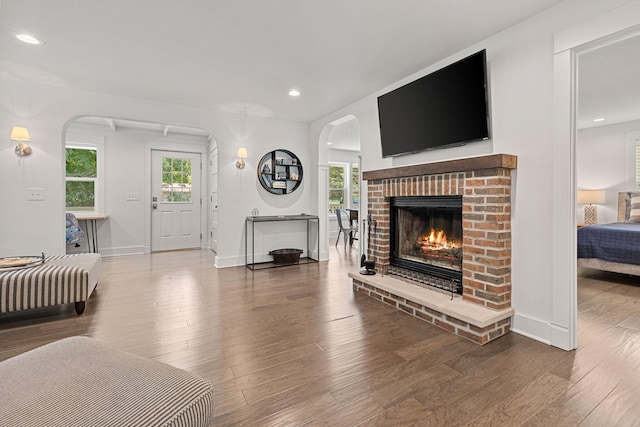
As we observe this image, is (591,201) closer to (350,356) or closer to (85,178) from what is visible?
(350,356)

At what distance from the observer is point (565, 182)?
206cm

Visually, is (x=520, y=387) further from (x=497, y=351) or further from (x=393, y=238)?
(x=393, y=238)

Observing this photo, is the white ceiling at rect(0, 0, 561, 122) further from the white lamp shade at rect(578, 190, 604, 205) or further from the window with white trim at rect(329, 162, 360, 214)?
the window with white trim at rect(329, 162, 360, 214)

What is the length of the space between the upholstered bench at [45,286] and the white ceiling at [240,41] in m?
1.96

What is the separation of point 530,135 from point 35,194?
504 cm

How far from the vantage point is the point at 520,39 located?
91.8 inches

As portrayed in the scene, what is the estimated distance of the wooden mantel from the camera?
7.43 ft

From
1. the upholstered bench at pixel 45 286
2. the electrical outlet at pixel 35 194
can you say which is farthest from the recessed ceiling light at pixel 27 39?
the upholstered bench at pixel 45 286

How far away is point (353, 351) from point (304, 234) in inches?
135

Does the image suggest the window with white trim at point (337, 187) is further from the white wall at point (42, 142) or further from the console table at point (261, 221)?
the white wall at point (42, 142)

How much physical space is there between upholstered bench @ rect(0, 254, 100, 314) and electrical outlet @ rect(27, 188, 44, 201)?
46.1 inches

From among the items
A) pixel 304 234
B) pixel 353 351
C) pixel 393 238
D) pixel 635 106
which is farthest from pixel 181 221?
pixel 635 106

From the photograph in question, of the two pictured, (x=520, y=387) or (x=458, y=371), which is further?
(x=458, y=371)

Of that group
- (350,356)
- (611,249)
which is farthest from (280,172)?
(611,249)
